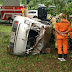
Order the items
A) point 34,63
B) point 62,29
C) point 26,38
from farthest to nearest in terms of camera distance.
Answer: point 26,38
point 62,29
point 34,63

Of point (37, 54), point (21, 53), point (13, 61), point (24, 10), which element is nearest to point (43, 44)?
point (37, 54)

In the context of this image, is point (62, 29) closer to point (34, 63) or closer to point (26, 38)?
point (26, 38)

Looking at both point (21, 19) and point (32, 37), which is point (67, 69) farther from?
point (21, 19)

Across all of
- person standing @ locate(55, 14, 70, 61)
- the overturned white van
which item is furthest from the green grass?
person standing @ locate(55, 14, 70, 61)

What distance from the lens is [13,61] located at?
552 cm

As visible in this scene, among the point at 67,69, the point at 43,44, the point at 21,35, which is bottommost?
the point at 67,69

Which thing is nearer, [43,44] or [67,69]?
[67,69]

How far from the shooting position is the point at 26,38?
5742mm

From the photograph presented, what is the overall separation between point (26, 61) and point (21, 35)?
99cm

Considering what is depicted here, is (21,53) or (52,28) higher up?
(52,28)

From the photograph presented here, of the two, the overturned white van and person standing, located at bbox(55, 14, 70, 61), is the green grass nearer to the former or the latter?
the overturned white van

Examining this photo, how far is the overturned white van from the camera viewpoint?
5.72 metres

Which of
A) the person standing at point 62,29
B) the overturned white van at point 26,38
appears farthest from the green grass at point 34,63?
the person standing at point 62,29

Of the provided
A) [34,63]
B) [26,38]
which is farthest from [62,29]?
[34,63]
